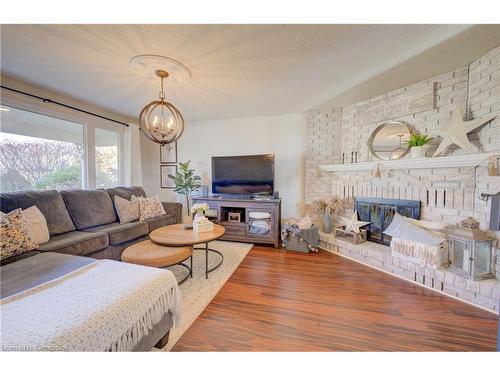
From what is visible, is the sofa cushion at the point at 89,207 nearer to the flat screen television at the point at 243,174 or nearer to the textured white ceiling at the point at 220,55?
the textured white ceiling at the point at 220,55

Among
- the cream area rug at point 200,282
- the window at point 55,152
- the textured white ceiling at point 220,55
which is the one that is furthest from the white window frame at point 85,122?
the cream area rug at point 200,282

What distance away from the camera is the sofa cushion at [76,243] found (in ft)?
5.92

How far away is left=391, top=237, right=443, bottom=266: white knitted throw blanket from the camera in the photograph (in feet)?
6.26

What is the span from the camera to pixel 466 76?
6.46 feet

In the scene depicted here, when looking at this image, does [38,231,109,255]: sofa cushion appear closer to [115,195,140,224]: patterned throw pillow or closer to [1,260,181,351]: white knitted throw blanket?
[115,195,140,224]: patterned throw pillow

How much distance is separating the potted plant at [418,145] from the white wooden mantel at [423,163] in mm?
95

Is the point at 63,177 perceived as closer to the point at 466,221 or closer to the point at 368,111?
the point at 368,111

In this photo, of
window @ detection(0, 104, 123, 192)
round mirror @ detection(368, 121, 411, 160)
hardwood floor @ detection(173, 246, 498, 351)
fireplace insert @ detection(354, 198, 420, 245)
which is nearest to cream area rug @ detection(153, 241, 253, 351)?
hardwood floor @ detection(173, 246, 498, 351)

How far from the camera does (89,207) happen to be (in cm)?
252

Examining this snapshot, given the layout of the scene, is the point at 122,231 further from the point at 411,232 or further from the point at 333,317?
the point at 411,232

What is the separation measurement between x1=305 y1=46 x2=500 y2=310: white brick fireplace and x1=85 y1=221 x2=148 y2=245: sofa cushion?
2.69 metres

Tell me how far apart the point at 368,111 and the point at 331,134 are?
1.98 feet

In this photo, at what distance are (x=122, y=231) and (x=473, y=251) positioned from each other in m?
3.58
